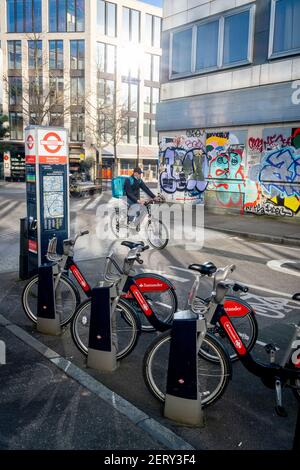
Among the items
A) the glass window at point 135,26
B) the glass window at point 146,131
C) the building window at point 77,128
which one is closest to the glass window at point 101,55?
the glass window at point 135,26

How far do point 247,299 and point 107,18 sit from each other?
52071 millimetres

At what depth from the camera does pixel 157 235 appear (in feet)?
33.1

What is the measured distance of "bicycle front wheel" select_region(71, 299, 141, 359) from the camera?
4.31 m

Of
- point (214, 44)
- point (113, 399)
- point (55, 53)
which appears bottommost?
point (113, 399)

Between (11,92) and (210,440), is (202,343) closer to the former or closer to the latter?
(210,440)

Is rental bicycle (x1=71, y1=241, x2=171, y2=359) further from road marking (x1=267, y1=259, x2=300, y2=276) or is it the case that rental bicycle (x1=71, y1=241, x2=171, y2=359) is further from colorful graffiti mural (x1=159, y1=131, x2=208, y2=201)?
colorful graffiti mural (x1=159, y1=131, x2=208, y2=201)

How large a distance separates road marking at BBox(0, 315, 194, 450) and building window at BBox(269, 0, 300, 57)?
13.7 m

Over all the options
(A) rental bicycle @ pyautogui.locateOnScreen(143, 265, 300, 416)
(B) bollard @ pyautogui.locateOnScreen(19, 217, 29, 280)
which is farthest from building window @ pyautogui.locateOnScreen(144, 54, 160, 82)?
(A) rental bicycle @ pyautogui.locateOnScreen(143, 265, 300, 416)

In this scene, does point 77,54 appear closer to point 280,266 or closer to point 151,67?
point 151,67

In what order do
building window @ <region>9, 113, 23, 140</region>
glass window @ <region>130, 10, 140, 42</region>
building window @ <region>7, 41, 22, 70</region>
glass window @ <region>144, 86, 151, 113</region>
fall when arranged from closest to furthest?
building window @ <region>7, 41, 22, 70</region>
building window @ <region>9, 113, 23, 140</region>
glass window @ <region>130, 10, 140, 42</region>
glass window @ <region>144, 86, 151, 113</region>

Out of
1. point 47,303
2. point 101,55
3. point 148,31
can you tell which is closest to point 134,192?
point 47,303

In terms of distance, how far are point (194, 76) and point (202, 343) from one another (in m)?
16.4

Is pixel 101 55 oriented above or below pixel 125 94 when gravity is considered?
above

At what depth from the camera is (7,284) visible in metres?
6.90
